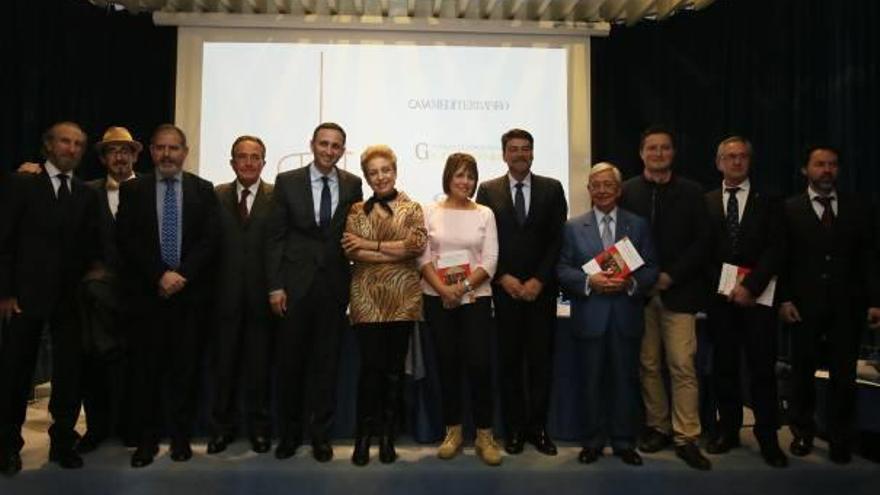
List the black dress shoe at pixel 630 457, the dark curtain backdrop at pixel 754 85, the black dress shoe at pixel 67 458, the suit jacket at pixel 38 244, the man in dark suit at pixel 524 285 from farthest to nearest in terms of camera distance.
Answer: the dark curtain backdrop at pixel 754 85
the man in dark suit at pixel 524 285
the black dress shoe at pixel 630 457
the black dress shoe at pixel 67 458
the suit jacket at pixel 38 244

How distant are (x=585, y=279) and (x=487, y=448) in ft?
2.98

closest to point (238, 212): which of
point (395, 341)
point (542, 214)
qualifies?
point (395, 341)

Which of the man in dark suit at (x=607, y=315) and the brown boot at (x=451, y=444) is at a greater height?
the man in dark suit at (x=607, y=315)

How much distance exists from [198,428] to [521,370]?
5.66 ft

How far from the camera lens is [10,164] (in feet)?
16.7

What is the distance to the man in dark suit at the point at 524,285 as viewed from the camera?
322 cm

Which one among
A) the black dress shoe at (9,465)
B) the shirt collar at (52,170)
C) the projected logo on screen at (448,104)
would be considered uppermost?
the projected logo on screen at (448,104)

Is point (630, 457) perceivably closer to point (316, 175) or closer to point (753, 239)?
point (753, 239)

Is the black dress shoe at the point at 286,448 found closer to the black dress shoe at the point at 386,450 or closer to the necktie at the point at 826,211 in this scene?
the black dress shoe at the point at 386,450

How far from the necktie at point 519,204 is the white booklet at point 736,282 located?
97cm

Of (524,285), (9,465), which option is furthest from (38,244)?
(524,285)

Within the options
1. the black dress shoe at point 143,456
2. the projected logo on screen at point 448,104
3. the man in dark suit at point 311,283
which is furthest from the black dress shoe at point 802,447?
the projected logo on screen at point 448,104

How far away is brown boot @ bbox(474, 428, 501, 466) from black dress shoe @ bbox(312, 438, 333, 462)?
0.70m

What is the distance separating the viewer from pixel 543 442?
3.29 meters
